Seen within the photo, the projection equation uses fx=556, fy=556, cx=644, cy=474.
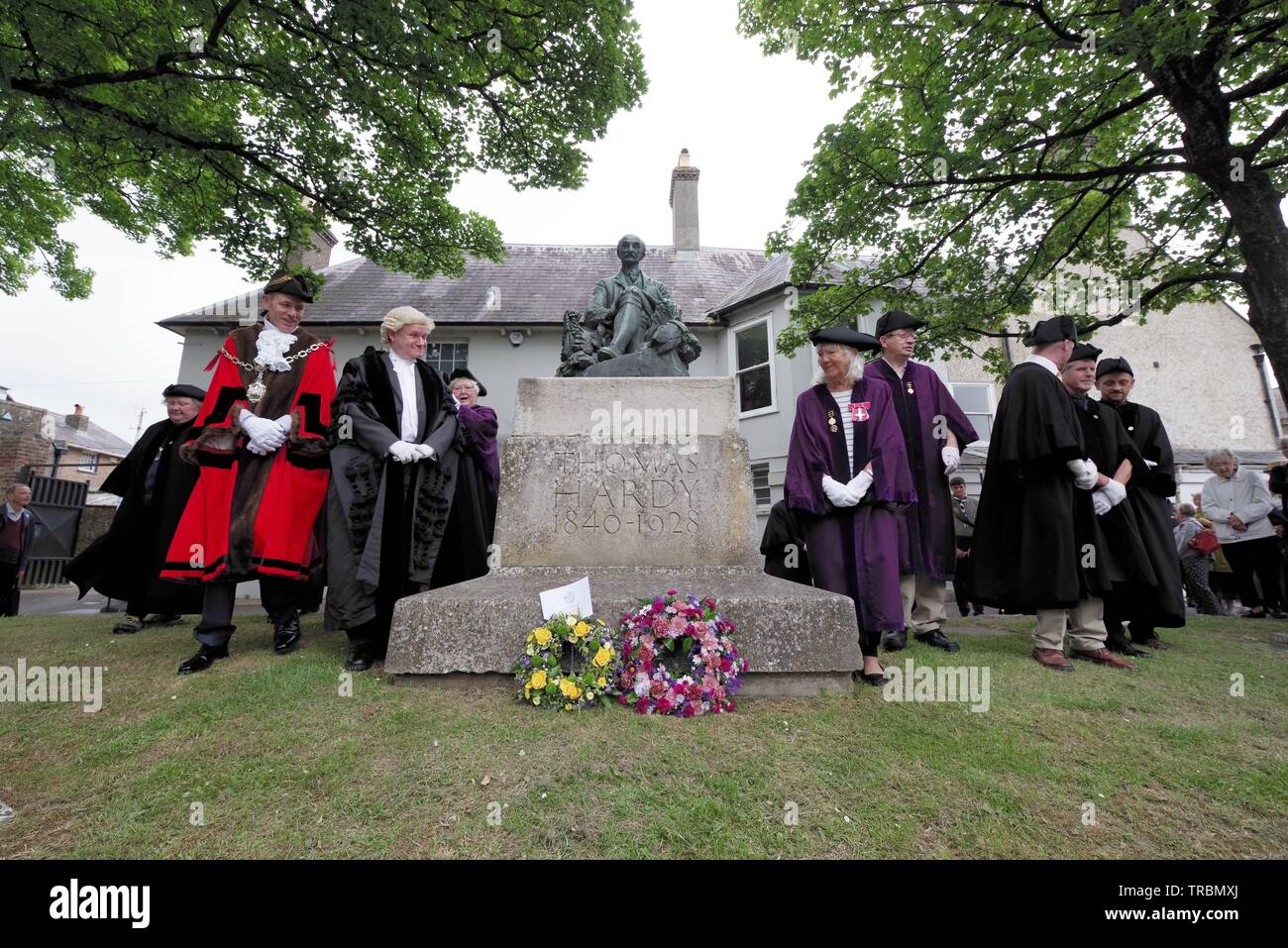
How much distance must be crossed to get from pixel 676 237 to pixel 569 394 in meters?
16.8

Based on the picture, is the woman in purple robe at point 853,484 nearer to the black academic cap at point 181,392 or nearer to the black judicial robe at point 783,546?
the black judicial robe at point 783,546

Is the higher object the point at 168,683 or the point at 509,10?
the point at 509,10

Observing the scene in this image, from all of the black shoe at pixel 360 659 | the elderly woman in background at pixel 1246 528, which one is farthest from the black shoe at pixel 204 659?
the elderly woman in background at pixel 1246 528

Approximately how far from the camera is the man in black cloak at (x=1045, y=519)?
379 centimetres

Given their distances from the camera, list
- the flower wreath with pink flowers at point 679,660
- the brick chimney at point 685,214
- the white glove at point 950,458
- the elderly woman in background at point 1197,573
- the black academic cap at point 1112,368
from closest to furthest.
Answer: the flower wreath with pink flowers at point 679,660 < the white glove at point 950,458 < the black academic cap at point 1112,368 < the elderly woman in background at point 1197,573 < the brick chimney at point 685,214

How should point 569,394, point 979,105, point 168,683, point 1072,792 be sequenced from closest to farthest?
point 1072,792, point 168,683, point 569,394, point 979,105

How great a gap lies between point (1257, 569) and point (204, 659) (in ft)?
38.8

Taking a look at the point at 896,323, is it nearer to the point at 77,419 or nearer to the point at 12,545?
the point at 12,545

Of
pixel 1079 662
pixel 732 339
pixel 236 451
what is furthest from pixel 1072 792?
pixel 732 339

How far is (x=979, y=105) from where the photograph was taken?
270 inches

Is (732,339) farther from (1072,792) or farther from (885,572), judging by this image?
(1072,792)

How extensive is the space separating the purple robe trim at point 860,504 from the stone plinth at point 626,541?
394 mm

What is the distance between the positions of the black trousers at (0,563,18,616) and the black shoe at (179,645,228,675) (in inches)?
274

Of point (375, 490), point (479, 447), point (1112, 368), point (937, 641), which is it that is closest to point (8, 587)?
point (375, 490)
